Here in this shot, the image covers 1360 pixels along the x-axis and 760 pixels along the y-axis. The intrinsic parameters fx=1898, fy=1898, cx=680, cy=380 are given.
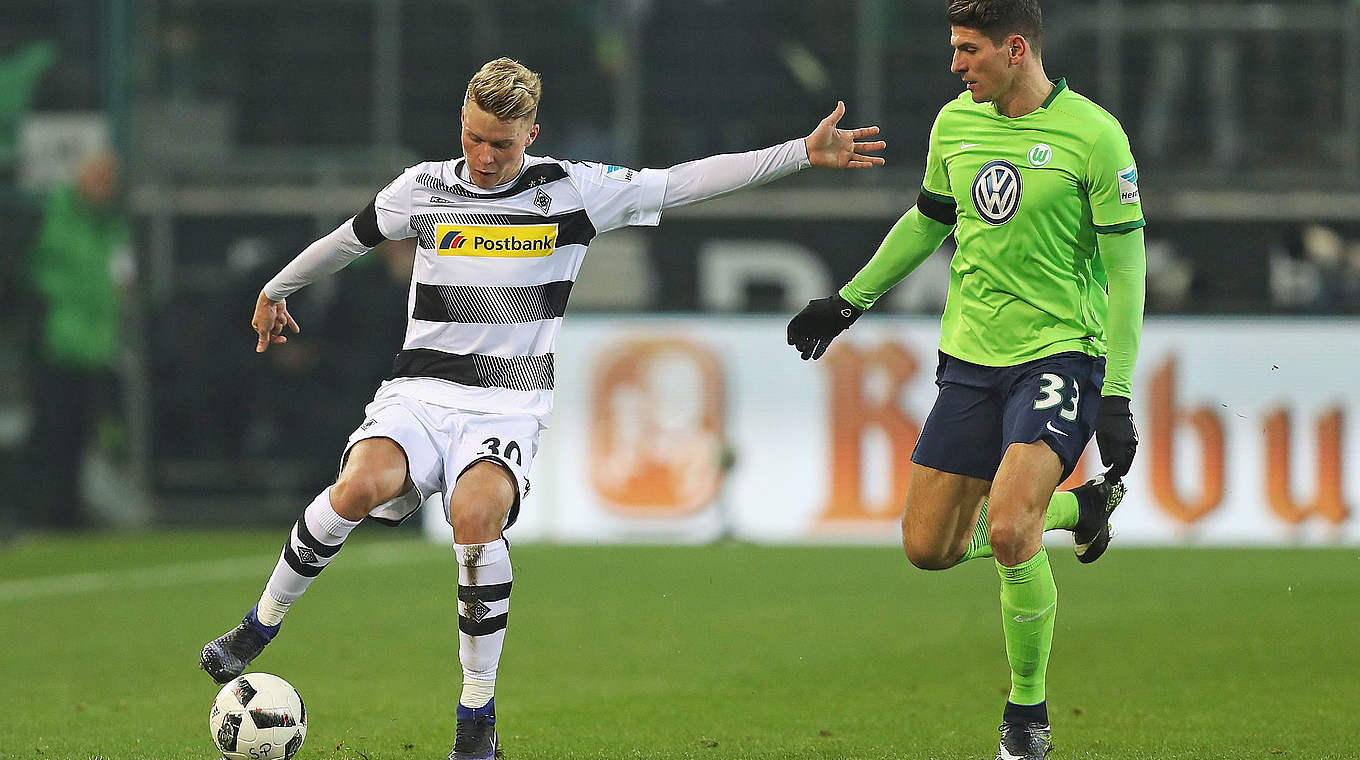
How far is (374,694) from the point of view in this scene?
22.4 feet

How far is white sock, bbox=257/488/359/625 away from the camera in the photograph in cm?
536

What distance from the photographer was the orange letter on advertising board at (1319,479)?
12727 millimetres

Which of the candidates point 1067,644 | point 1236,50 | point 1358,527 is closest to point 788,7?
point 1236,50

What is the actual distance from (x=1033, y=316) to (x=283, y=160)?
1138 centimetres

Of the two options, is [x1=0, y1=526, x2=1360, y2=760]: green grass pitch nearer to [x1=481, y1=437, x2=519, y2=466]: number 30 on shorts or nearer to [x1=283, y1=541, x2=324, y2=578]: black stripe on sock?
[x1=283, y1=541, x2=324, y2=578]: black stripe on sock

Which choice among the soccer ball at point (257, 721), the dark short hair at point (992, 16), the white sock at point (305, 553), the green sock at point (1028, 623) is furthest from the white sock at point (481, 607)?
the dark short hair at point (992, 16)

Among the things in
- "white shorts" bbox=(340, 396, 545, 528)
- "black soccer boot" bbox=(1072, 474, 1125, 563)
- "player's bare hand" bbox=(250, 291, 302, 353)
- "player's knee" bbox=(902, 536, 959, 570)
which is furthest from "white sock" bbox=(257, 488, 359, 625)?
"black soccer boot" bbox=(1072, 474, 1125, 563)

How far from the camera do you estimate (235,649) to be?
5395mm

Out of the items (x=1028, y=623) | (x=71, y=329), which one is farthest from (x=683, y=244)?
(x=1028, y=623)

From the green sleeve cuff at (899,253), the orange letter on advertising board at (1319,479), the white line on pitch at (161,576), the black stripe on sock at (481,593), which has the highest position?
the green sleeve cuff at (899,253)

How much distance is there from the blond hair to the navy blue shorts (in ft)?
4.68

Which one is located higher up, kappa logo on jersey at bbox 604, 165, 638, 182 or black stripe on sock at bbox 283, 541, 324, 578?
kappa logo on jersey at bbox 604, 165, 638, 182

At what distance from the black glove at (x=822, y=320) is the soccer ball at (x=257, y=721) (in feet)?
6.10

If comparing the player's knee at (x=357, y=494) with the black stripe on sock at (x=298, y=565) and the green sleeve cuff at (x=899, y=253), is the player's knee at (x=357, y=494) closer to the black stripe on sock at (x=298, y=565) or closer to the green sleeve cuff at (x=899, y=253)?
the black stripe on sock at (x=298, y=565)
